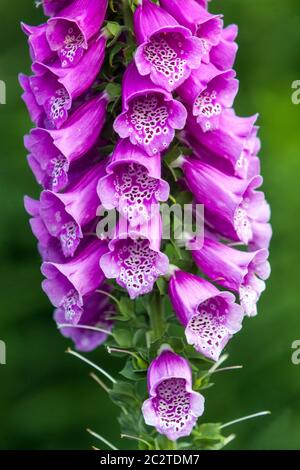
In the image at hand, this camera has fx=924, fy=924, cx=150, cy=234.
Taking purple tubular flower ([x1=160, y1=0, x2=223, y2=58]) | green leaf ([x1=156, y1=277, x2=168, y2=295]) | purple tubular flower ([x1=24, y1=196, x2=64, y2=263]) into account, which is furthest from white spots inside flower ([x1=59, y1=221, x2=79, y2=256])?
purple tubular flower ([x1=160, y1=0, x2=223, y2=58])

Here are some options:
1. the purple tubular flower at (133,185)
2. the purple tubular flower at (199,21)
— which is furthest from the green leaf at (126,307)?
the purple tubular flower at (199,21)

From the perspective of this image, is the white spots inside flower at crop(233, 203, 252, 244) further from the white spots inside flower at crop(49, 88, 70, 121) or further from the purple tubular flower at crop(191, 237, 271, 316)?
the white spots inside flower at crop(49, 88, 70, 121)

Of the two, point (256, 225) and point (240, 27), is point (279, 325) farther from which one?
point (240, 27)

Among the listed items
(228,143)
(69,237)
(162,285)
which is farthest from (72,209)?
(228,143)

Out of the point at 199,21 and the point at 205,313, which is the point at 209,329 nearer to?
the point at 205,313

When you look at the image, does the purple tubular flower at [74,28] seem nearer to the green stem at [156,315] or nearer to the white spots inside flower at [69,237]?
the white spots inside flower at [69,237]

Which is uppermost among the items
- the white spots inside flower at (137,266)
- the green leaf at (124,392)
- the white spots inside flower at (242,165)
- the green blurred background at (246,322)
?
the white spots inside flower at (242,165)
